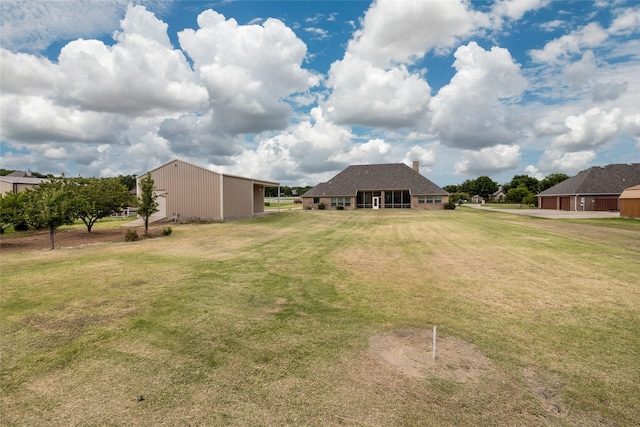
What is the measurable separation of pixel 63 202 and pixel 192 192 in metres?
11.9

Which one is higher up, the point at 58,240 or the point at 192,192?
the point at 192,192

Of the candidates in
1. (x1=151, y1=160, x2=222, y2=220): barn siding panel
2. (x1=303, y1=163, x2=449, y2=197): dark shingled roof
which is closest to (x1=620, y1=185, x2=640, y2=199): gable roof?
(x1=303, y1=163, x2=449, y2=197): dark shingled roof

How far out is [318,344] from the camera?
5.61 m

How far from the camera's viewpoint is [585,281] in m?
9.45

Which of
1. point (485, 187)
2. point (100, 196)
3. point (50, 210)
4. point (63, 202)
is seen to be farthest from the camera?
point (485, 187)

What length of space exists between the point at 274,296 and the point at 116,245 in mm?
11581

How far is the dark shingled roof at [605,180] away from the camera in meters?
48.1

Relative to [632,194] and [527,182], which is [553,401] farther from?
[527,182]

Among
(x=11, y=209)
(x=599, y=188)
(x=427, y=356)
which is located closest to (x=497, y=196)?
(x=599, y=188)

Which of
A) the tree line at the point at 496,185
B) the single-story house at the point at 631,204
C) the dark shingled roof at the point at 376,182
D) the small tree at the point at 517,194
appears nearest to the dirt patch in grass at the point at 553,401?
the single-story house at the point at 631,204

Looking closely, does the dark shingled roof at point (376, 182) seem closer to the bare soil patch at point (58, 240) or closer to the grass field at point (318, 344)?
the bare soil patch at point (58, 240)

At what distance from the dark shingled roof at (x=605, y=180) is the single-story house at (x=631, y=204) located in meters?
17.7

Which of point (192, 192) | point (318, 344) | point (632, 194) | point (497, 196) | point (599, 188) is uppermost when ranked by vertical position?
point (497, 196)

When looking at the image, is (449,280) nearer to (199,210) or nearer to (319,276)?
(319,276)
